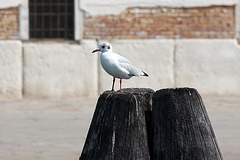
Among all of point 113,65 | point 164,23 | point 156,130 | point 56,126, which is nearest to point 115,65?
point 113,65

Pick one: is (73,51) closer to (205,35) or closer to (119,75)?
(205,35)

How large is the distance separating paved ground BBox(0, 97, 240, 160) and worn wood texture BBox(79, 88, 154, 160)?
9.85ft

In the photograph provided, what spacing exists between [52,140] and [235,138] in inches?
91.6

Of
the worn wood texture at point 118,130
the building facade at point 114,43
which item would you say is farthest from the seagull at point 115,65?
the building facade at point 114,43

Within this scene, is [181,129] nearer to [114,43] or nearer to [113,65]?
[113,65]

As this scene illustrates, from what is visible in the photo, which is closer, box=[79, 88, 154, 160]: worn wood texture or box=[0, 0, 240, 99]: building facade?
box=[79, 88, 154, 160]: worn wood texture

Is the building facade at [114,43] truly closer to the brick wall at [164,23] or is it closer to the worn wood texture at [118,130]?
the brick wall at [164,23]

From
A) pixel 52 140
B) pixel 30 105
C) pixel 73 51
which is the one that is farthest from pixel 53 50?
pixel 52 140

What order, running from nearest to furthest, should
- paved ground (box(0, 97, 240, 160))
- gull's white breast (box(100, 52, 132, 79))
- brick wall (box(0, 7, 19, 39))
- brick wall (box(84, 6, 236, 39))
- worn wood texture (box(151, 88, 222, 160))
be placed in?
worn wood texture (box(151, 88, 222, 160)) < gull's white breast (box(100, 52, 132, 79)) < paved ground (box(0, 97, 240, 160)) < brick wall (box(0, 7, 19, 39)) < brick wall (box(84, 6, 236, 39))

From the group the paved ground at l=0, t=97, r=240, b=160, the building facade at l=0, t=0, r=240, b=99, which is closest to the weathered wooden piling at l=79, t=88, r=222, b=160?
the paved ground at l=0, t=97, r=240, b=160

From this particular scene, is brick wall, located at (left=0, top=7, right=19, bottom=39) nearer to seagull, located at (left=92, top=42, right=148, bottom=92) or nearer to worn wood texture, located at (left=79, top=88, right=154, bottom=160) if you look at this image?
seagull, located at (left=92, top=42, right=148, bottom=92)

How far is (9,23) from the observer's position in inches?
462

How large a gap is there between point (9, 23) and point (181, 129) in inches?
340

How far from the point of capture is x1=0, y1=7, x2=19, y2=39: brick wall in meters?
11.7
